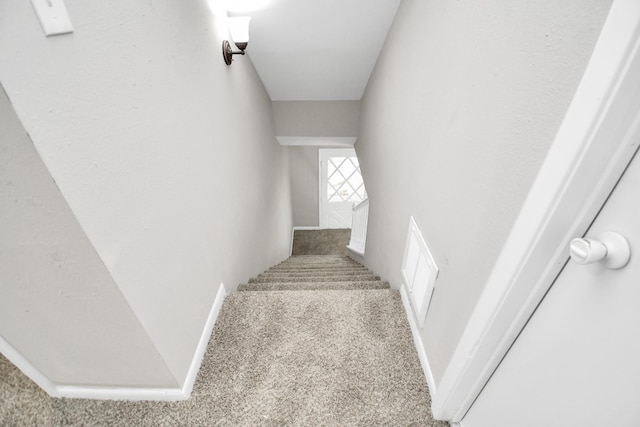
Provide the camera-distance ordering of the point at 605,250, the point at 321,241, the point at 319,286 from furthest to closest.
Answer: the point at 321,241 < the point at 319,286 < the point at 605,250

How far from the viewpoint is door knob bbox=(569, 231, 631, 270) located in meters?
0.45

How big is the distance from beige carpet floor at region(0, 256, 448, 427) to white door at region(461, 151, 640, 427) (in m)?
0.54

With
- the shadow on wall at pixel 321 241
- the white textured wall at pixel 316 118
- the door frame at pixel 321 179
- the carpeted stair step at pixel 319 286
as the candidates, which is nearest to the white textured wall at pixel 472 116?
the carpeted stair step at pixel 319 286

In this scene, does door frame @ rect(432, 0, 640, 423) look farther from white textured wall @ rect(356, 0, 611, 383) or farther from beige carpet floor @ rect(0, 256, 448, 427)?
beige carpet floor @ rect(0, 256, 448, 427)

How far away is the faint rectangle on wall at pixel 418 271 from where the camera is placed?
3.71 feet

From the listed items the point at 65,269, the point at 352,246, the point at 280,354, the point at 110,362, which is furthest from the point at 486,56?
the point at 352,246

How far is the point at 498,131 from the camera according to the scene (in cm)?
67

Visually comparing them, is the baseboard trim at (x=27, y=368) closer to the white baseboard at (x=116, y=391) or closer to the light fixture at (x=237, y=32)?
the white baseboard at (x=116, y=391)

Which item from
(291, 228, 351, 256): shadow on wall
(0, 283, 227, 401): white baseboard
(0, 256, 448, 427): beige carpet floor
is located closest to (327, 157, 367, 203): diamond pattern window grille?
(291, 228, 351, 256): shadow on wall

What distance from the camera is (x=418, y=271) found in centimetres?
128

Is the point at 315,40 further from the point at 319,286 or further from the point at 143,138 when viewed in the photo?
the point at 319,286

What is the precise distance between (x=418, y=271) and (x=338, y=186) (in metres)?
4.27

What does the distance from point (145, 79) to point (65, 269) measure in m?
0.57

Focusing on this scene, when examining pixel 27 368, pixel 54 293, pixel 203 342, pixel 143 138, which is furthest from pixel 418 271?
pixel 27 368
